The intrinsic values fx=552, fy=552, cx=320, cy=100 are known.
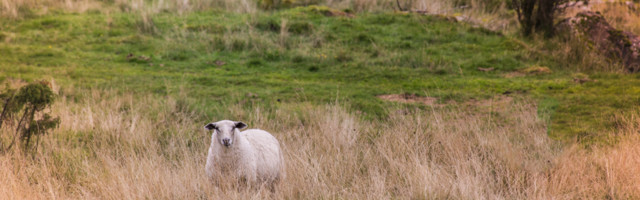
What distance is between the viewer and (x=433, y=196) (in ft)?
16.6

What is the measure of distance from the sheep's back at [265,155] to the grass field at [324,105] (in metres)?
0.19

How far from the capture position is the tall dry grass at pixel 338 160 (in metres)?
5.24

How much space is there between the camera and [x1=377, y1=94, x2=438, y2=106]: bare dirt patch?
391 inches

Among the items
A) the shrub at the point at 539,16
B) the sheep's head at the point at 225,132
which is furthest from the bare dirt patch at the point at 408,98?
Result: the shrub at the point at 539,16

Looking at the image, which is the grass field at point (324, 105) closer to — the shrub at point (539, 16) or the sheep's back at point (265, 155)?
the sheep's back at point (265, 155)

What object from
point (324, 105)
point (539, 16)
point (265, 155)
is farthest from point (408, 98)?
point (539, 16)

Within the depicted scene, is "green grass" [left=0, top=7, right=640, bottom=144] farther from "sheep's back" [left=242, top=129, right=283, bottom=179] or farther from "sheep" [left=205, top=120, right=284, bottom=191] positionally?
"sheep" [left=205, top=120, right=284, bottom=191]

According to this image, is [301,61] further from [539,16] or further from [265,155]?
[265,155]

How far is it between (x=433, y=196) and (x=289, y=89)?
6.13 m

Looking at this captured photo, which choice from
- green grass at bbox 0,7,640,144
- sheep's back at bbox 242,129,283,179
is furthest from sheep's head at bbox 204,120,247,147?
green grass at bbox 0,7,640,144

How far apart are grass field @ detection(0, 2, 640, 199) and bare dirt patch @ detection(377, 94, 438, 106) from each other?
0.13m

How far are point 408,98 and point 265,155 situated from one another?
5422 mm

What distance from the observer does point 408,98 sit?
33.6 ft

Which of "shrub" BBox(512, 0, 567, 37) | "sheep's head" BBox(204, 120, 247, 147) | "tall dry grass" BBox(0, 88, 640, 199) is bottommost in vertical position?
"tall dry grass" BBox(0, 88, 640, 199)
